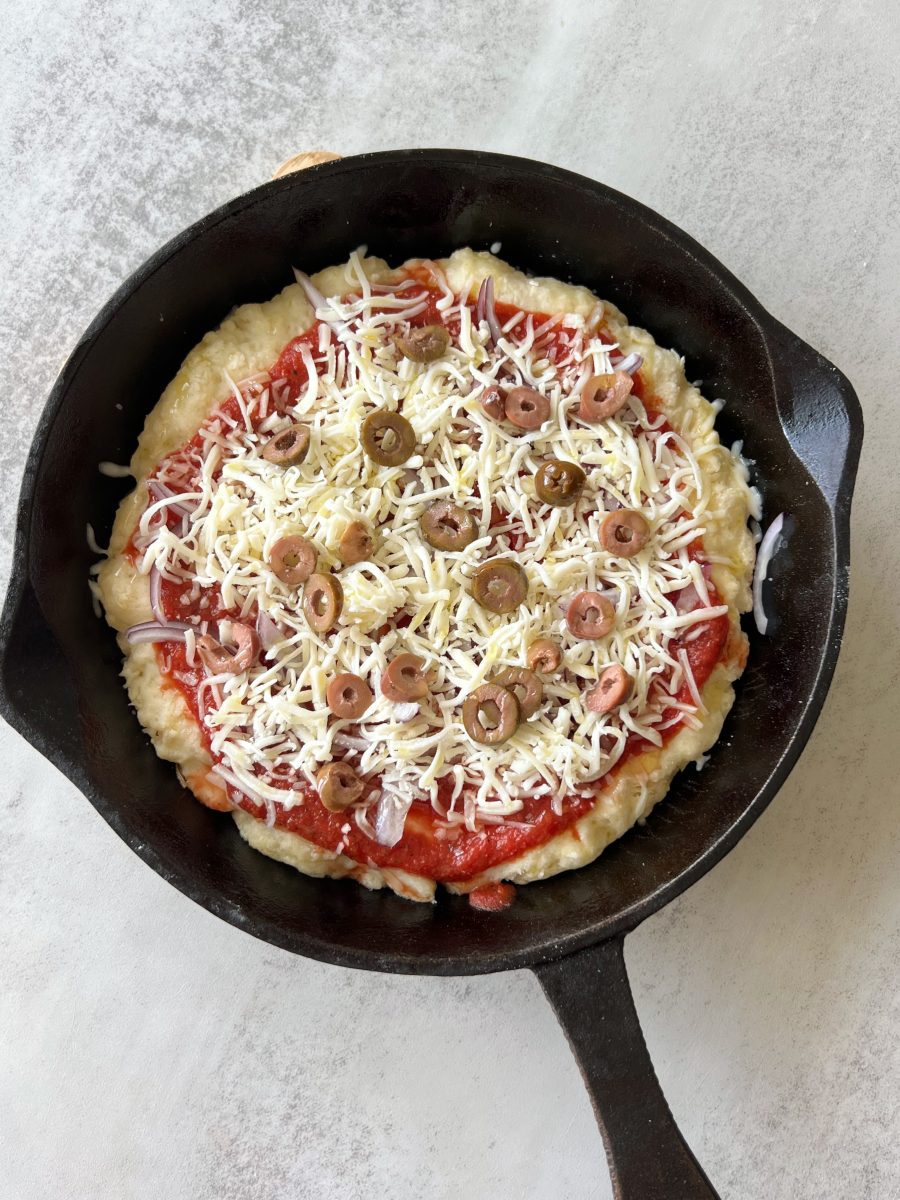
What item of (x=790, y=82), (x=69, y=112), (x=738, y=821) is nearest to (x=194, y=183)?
(x=69, y=112)

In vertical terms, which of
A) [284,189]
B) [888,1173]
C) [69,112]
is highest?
[284,189]

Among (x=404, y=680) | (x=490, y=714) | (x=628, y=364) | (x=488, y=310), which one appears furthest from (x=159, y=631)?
(x=628, y=364)

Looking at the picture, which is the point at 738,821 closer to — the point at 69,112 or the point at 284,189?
the point at 284,189

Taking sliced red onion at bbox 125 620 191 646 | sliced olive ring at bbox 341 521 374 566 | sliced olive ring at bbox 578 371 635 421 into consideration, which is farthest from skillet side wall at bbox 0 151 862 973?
sliced olive ring at bbox 341 521 374 566

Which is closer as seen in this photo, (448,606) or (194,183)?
(448,606)

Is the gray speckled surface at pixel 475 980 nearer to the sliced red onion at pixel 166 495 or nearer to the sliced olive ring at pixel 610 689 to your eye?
the sliced red onion at pixel 166 495

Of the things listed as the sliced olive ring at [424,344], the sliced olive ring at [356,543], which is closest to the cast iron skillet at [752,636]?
the sliced olive ring at [424,344]

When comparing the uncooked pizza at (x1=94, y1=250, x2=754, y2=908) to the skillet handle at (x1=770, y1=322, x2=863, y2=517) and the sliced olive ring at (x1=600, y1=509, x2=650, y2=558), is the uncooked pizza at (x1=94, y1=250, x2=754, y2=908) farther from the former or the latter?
the skillet handle at (x1=770, y1=322, x2=863, y2=517)
